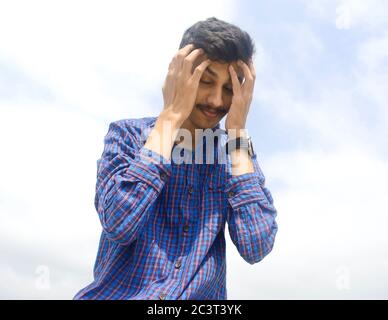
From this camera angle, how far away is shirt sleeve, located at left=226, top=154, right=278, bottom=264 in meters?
2.75

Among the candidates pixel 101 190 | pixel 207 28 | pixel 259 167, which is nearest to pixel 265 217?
pixel 259 167

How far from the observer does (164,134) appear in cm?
284

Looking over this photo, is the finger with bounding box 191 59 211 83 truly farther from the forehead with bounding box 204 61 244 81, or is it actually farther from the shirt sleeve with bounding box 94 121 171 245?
the shirt sleeve with bounding box 94 121 171 245

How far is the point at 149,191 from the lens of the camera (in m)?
2.64

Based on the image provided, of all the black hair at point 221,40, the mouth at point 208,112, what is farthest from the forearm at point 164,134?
the black hair at point 221,40

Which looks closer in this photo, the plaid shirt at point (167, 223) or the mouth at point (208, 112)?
the plaid shirt at point (167, 223)

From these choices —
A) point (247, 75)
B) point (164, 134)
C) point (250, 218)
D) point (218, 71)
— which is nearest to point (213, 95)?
point (218, 71)

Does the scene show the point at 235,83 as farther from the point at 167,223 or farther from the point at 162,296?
the point at 162,296

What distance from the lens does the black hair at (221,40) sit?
310 centimetres

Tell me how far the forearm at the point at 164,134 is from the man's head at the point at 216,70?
0.83 ft

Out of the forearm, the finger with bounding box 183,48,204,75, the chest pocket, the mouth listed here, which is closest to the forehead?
the finger with bounding box 183,48,204,75

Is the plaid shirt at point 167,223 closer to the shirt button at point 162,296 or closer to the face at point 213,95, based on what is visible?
the shirt button at point 162,296
